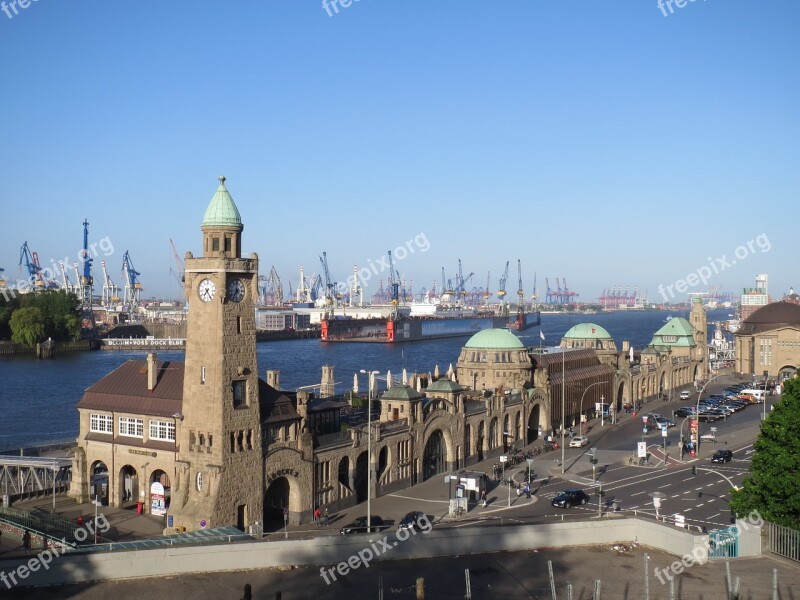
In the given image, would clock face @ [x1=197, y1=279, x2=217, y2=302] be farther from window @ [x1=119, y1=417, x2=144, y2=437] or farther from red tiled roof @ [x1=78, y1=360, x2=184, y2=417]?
window @ [x1=119, y1=417, x2=144, y2=437]

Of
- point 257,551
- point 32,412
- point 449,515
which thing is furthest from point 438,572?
point 32,412

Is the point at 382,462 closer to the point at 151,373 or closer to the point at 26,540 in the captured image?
the point at 151,373

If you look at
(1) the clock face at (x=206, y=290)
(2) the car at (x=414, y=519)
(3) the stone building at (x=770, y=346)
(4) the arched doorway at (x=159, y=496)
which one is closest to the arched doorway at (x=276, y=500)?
(4) the arched doorway at (x=159, y=496)

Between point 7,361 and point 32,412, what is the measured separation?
279ft

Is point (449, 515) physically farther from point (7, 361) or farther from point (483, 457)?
point (7, 361)

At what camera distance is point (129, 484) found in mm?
55906

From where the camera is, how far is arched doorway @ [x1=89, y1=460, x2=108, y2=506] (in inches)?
2186

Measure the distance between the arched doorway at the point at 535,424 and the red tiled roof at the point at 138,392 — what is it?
41.6 meters

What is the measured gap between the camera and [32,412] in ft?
346

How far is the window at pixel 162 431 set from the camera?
2073 inches

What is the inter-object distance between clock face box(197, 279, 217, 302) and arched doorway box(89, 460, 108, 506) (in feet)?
49.4

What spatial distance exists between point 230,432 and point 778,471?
28278 millimetres

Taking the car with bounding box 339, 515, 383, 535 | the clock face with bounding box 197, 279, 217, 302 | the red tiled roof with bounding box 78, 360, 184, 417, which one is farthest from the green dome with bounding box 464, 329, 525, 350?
the clock face with bounding box 197, 279, 217, 302

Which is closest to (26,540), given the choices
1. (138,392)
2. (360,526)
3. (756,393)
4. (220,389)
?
(220,389)
